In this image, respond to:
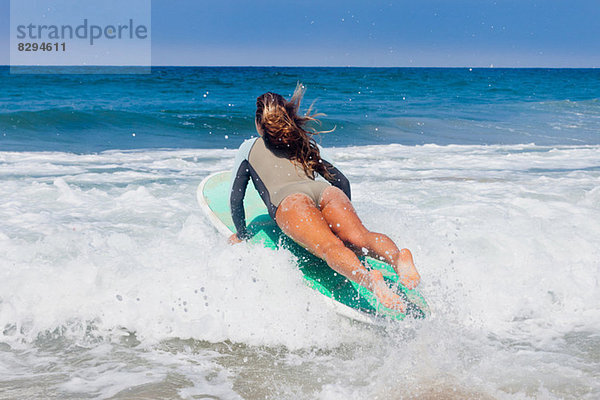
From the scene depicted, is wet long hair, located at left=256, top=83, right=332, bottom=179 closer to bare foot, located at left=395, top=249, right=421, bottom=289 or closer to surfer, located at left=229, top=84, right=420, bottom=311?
surfer, located at left=229, top=84, right=420, bottom=311

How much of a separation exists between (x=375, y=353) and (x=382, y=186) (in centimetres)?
420

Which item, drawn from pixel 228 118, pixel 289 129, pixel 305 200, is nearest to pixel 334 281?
pixel 305 200

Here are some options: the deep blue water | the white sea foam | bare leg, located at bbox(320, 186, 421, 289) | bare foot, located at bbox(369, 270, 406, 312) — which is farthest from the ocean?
the deep blue water

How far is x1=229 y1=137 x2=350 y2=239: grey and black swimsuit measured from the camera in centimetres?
350

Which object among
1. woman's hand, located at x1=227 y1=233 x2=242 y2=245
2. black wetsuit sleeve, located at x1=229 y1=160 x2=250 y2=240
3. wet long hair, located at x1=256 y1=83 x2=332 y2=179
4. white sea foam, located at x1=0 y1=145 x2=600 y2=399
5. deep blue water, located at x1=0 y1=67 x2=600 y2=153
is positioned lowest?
white sea foam, located at x1=0 y1=145 x2=600 y2=399

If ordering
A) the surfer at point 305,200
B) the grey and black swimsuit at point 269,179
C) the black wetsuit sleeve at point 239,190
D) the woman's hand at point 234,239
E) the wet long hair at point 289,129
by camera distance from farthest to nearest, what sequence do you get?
the woman's hand at point 234,239 → the black wetsuit sleeve at point 239,190 → the wet long hair at point 289,129 → the grey and black swimsuit at point 269,179 → the surfer at point 305,200

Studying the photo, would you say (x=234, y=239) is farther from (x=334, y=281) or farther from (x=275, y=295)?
(x=334, y=281)

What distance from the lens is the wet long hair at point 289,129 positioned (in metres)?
3.61

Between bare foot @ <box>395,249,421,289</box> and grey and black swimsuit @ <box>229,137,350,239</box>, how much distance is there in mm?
680

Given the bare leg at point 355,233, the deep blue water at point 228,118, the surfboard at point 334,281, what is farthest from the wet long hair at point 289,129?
the deep blue water at point 228,118

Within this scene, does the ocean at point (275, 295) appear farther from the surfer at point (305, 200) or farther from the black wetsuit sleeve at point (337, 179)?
the black wetsuit sleeve at point (337, 179)

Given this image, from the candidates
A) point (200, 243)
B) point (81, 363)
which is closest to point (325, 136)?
point (200, 243)

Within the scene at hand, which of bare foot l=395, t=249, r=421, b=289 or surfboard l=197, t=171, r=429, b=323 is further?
surfboard l=197, t=171, r=429, b=323

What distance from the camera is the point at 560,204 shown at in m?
5.91
